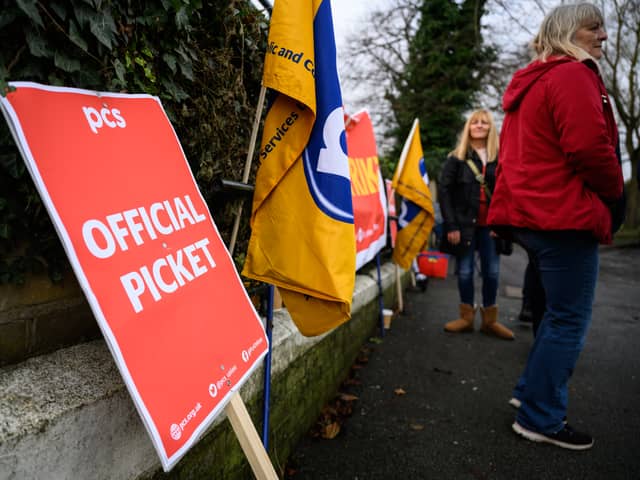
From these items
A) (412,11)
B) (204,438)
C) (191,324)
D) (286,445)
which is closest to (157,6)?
(191,324)

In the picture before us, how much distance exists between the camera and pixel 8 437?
93 centimetres

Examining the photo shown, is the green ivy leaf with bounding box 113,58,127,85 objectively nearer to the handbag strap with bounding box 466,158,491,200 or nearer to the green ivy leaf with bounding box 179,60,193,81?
the green ivy leaf with bounding box 179,60,193,81

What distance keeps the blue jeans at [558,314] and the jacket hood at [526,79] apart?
28.2 inches

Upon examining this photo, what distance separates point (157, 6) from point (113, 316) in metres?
1.11

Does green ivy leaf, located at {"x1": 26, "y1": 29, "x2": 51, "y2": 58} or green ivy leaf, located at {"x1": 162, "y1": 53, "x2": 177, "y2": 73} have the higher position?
green ivy leaf, located at {"x1": 162, "y1": 53, "x2": 177, "y2": 73}

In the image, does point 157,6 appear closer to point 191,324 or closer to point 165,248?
point 165,248

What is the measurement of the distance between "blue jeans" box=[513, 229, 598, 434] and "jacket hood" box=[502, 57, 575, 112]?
0.72 metres

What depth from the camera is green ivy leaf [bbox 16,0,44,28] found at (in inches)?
40.6

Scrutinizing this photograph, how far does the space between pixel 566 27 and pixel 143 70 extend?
6.83ft

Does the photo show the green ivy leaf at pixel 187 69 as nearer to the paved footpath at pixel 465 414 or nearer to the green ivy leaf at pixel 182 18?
the green ivy leaf at pixel 182 18

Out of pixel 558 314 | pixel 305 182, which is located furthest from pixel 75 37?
pixel 558 314

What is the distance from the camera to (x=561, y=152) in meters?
2.17

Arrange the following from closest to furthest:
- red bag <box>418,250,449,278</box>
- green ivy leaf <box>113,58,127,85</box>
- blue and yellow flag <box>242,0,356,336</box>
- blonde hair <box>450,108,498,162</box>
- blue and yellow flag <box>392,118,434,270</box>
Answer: green ivy leaf <box>113,58,127,85</box>, blue and yellow flag <box>242,0,356,336</box>, blonde hair <box>450,108,498,162</box>, blue and yellow flag <box>392,118,434,270</box>, red bag <box>418,250,449,278</box>

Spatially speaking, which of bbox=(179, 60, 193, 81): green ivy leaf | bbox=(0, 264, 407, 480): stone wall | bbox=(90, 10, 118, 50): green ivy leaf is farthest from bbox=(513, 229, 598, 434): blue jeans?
bbox=(90, 10, 118, 50): green ivy leaf
